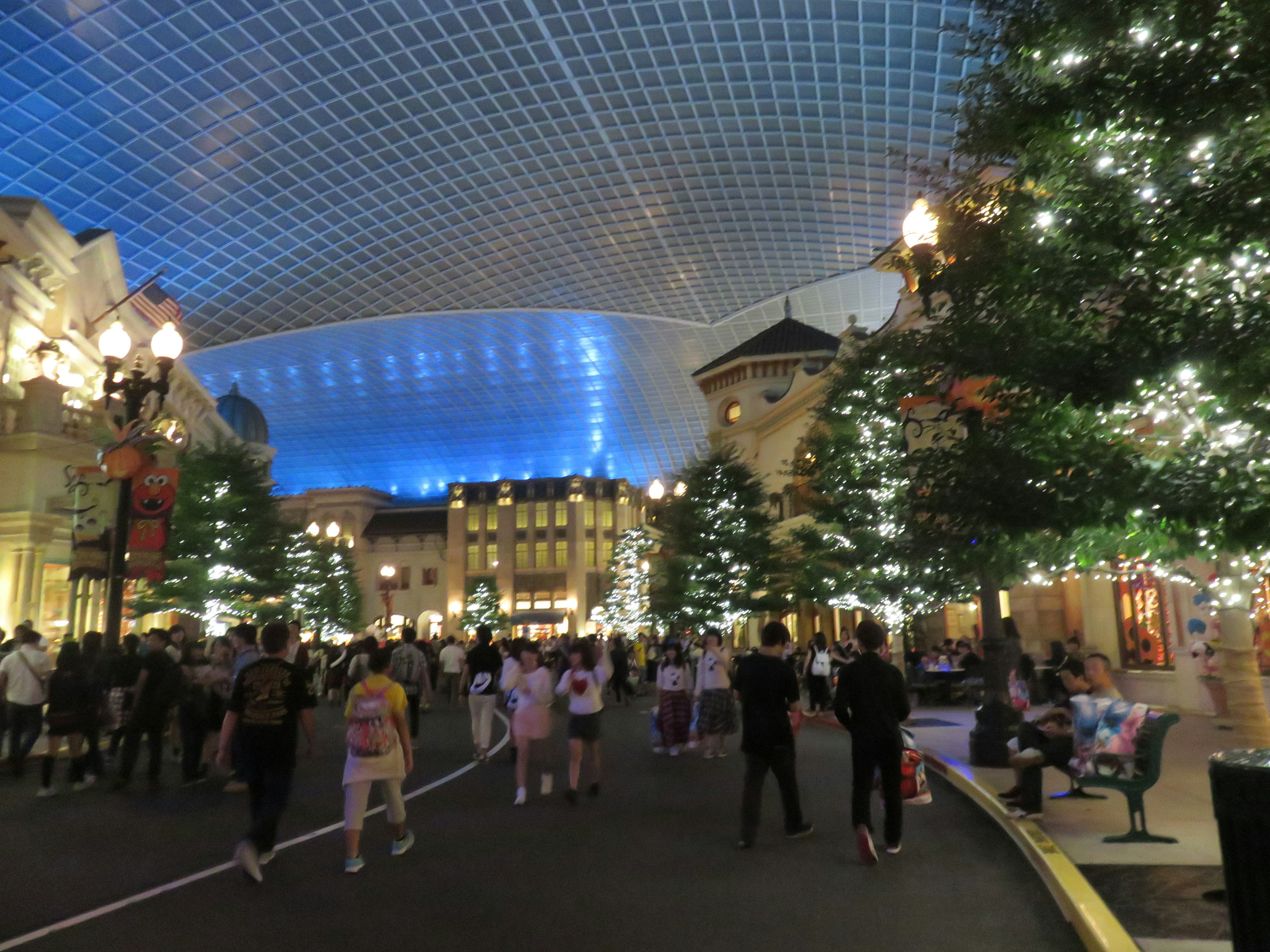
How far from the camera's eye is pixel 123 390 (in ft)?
47.8

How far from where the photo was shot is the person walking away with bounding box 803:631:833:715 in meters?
22.4

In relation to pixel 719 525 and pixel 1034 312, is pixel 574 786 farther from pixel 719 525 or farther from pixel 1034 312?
pixel 719 525

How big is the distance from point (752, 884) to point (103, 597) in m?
27.2

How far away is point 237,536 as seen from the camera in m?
33.6

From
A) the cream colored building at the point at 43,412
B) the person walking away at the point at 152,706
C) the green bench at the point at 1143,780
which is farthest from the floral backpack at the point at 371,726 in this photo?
the cream colored building at the point at 43,412

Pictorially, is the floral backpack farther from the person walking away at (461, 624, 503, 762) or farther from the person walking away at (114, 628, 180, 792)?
the person walking away at (461, 624, 503, 762)

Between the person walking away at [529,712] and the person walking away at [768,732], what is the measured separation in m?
2.93

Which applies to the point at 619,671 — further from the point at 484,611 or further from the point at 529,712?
the point at 484,611

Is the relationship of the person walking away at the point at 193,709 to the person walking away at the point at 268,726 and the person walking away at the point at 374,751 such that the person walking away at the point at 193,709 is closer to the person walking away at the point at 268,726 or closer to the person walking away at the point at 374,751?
the person walking away at the point at 268,726

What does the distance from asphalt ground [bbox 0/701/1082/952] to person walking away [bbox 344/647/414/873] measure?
→ 0.87 ft

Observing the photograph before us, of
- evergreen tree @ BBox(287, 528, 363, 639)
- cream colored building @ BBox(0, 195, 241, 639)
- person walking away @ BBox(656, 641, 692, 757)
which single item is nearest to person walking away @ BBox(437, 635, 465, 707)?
person walking away @ BBox(656, 641, 692, 757)

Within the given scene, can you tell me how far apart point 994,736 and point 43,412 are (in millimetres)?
24648

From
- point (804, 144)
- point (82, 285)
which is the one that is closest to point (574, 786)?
point (82, 285)

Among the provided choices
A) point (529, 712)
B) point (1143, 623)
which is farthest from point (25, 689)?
point (1143, 623)
